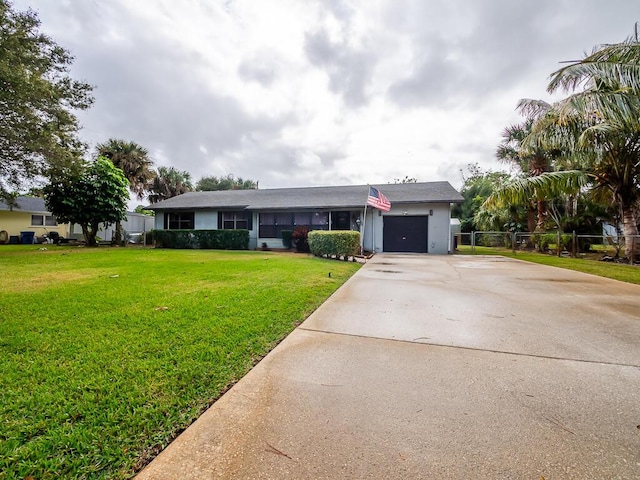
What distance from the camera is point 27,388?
1957 millimetres

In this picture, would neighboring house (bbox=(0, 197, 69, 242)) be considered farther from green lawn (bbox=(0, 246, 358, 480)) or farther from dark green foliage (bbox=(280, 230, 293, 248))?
green lawn (bbox=(0, 246, 358, 480))

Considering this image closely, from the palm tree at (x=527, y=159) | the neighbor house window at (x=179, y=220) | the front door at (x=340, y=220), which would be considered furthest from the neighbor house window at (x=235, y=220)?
the palm tree at (x=527, y=159)

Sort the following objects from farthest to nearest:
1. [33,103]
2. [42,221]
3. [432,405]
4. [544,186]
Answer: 1. [42,221]
2. [544,186]
3. [33,103]
4. [432,405]

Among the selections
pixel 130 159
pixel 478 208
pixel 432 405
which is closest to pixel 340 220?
pixel 432 405

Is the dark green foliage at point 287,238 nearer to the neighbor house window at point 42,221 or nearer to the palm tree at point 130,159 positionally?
the palm tree at point 130,159

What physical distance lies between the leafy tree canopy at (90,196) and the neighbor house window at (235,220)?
19.1 feet

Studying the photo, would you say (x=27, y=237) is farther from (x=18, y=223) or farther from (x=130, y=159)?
(x=130, y=159)

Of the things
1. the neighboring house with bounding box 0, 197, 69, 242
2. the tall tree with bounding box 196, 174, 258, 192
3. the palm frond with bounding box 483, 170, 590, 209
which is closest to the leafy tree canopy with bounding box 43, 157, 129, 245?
the neighboring house with bounding box 0, 197, 69, 242

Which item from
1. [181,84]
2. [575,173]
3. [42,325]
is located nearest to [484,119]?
[575,173]

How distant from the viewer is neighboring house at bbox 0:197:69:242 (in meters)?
20.6

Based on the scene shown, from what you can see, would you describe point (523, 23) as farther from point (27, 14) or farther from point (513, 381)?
point (27, 14)

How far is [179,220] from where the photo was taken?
1867cm

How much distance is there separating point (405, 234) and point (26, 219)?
2879 centimetres

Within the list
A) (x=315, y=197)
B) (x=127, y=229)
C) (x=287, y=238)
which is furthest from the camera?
(x=127, y=229)
